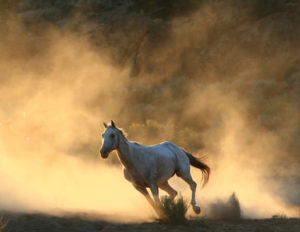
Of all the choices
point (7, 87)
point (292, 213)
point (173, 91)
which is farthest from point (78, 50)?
point (292, 213)

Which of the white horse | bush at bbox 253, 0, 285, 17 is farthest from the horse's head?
bush at bbox 253, 0, 285, 17

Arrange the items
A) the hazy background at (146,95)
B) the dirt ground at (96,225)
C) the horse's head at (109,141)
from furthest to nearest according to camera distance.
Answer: the hazy background at (146,95), the horse's head at (109,141), the dirt ground at (96,225)

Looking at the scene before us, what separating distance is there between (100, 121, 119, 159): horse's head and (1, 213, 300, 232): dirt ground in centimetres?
114

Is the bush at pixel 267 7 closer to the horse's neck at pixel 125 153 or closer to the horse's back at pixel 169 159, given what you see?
the horse's back at pixel 169 159

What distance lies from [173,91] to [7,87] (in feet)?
43.5

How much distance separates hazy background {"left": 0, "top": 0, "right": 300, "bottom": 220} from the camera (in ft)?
51.2

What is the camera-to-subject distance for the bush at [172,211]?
802 centimetres

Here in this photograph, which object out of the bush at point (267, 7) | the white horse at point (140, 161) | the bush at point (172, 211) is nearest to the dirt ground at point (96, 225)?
the bush at point (172, 211)

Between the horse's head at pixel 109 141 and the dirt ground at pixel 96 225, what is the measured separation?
114cm

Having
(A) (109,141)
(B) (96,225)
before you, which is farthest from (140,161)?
Result: (B) (96,225)

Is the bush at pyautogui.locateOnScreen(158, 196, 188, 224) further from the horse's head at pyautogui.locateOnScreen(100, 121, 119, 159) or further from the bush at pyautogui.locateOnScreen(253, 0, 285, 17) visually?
the bush at pyautogui.locateOnScreen(253, 0, 285, 17)

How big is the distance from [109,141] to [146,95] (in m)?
24.8

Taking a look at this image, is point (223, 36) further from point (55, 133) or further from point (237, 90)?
point (55, 133)

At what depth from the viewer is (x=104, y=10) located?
43438mm
